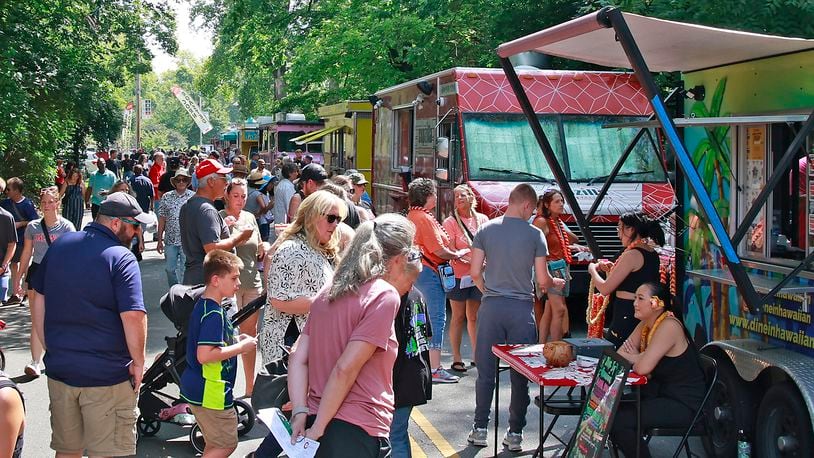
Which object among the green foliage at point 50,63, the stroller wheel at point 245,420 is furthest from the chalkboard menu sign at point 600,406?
the green foliage at point 50,63

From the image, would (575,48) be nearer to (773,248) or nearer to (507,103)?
(773,248)

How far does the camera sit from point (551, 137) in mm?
12008

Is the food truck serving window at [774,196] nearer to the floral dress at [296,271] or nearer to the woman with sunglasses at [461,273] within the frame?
the floral dress at [296,271]

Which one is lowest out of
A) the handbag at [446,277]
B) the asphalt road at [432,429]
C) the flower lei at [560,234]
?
the asphalt road at [432,429]

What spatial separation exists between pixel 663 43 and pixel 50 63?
16.2 m

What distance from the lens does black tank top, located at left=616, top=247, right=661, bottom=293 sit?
6941 millimetres

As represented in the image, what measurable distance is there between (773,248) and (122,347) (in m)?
4.05

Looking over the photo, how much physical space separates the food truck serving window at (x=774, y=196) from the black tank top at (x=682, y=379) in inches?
38.7

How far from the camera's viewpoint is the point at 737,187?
267 inches

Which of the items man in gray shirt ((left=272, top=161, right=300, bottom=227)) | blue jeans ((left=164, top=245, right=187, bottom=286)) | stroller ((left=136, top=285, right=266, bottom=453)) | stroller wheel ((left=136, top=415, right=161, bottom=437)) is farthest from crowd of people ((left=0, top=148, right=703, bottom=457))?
man in gray shirt ((left=272, top=161, right=300, bottom=227))

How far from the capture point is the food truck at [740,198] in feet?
17.4

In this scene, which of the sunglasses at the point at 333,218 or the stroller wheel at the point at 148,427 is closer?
the sunglasses at the point at 333,218

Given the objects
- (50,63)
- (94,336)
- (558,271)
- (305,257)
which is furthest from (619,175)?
(50,63)

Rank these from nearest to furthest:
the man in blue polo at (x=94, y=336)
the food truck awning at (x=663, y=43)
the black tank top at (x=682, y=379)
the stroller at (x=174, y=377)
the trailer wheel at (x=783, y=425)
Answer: the man in blue polo at (x=94, y=336) → the trailer wheel at (x=783, y=425) → the food truck awning at (x=663, y=43) → the black tank top at (x=682, y=379) → the stroller at (x=174, y=377)
